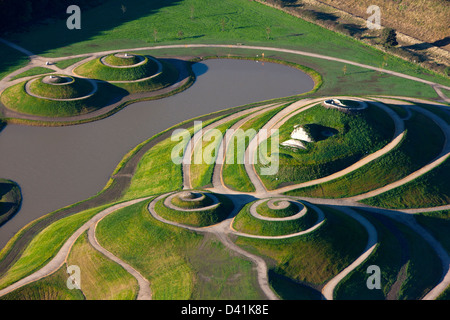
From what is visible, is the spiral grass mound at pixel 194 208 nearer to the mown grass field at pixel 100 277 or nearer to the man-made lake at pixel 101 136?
the mown grass field at pixel 100 277

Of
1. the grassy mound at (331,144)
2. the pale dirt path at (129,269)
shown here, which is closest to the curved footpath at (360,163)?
the grassy mound at (331,144)

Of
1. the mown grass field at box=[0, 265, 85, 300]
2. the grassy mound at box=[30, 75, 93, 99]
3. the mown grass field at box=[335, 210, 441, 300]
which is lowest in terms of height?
the mown grass field at box=[0, 265, 85, 300]

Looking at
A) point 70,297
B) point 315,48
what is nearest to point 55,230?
point 70,297

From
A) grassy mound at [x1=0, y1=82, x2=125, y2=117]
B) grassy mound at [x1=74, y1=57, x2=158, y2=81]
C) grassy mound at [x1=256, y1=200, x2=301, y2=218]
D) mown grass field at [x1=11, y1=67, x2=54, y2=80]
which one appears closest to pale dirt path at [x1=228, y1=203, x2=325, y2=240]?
grassy mound at [x1=256, y1=200, x2=301, y2=218]

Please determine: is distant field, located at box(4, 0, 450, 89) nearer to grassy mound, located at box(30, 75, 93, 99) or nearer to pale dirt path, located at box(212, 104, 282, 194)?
grassy mound, located at box(30, 75, 93, 99)

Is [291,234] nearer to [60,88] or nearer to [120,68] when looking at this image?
[60,88]

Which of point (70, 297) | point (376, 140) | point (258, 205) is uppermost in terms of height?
point (376, 140)

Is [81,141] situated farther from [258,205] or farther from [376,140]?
[376,140]
